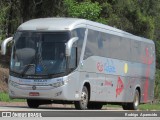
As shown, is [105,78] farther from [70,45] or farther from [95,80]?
[70,45]

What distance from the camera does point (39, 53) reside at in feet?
72.2

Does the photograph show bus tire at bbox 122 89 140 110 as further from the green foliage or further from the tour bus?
the green foliage

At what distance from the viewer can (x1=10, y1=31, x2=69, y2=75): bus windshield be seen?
2180 cm

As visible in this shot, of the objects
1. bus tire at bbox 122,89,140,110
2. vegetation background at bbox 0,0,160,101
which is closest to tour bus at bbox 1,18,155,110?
bus tire at bbox 122,89,140,110

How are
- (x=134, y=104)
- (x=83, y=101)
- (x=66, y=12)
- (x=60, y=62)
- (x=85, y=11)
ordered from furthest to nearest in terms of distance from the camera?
(x=66, y=12) < (x=85, y=11) < (x=134, y=104) < (x=83, y=101) < (x=60, y=62)

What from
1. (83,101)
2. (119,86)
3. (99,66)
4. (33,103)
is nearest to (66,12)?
(119,86)

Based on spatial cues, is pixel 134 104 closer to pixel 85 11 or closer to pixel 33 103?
pixel 33 103

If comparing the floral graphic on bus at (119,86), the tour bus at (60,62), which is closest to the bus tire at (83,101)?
the tour bus at (60,62)

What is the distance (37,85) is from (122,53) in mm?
6322

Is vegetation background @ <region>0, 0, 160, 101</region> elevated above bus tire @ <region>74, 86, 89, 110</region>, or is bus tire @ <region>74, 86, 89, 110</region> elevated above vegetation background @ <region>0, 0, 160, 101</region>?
vegetation background @ <region>0, 0, 160, 101</region>

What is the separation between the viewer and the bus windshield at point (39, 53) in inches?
858

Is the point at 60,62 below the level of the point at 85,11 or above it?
below

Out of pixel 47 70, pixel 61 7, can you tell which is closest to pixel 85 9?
pixel 61 7

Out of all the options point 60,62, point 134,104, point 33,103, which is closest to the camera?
point 60,62
